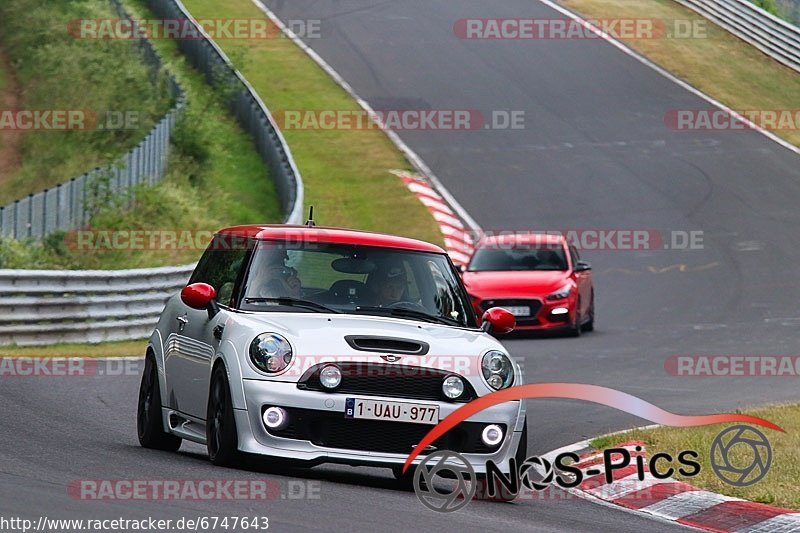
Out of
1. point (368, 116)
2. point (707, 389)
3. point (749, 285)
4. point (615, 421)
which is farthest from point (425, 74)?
point (615, 421)

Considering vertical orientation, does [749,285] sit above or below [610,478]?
below

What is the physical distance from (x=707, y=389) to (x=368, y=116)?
74.3 feet

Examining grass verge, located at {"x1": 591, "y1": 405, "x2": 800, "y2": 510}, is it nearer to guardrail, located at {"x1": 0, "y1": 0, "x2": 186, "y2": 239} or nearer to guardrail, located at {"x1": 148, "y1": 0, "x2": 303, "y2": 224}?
guardrail, located at {"x1": 148, "y1": 0, "x2": 303, "y2": 224}

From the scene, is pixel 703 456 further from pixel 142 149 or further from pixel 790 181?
pixel 790 181

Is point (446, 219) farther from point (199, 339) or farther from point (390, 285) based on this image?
point (199, 339)

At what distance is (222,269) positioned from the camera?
33.4 feet

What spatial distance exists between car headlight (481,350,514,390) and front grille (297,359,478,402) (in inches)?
10.4

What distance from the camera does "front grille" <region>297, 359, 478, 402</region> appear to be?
867 cm

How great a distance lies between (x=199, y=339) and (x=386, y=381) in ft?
4.98

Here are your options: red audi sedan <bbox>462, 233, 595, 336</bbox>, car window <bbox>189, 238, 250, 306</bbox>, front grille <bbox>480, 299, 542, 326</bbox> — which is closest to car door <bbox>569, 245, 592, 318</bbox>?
red audi sedan <bbox>462, 233, 595, 336</bbox>

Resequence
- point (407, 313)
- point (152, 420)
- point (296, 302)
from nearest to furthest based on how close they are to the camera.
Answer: point (296, 302)
point (407, 313)
point (152, 420)

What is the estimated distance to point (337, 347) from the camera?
28.7ft

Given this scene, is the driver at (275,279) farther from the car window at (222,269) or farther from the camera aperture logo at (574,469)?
the camera aperture logo at (574,469)

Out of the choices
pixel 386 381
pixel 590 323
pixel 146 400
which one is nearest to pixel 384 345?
pixel 386 381
